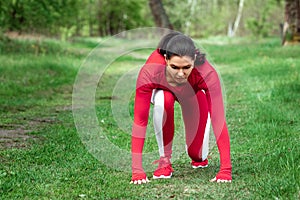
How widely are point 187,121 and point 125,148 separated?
4.38 feet

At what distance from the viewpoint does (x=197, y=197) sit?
13.0ft

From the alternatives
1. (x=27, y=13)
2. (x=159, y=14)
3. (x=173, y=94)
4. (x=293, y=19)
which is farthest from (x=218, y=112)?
(x=159, y=14)

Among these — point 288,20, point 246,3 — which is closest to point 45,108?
point 288,20

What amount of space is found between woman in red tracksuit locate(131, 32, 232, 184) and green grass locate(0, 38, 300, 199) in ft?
0.74

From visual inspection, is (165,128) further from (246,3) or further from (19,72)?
(246,3)

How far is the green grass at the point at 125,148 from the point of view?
4.08m

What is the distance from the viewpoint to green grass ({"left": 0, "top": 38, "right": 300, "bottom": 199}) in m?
4.08

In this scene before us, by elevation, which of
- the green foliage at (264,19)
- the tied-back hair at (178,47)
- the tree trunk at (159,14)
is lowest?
the green foliage at (264,19)

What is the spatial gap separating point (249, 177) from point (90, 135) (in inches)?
108

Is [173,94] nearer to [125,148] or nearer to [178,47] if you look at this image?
[178,47]

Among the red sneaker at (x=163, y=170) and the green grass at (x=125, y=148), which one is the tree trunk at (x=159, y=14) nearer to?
the green grass at (x=125, y=148)

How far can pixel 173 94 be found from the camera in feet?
14.7

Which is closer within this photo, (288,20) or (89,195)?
(89,195)

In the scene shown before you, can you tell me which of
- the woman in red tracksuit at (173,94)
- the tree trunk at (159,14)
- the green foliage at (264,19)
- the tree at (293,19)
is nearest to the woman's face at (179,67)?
the woman in red tracksuit at (173,94)
